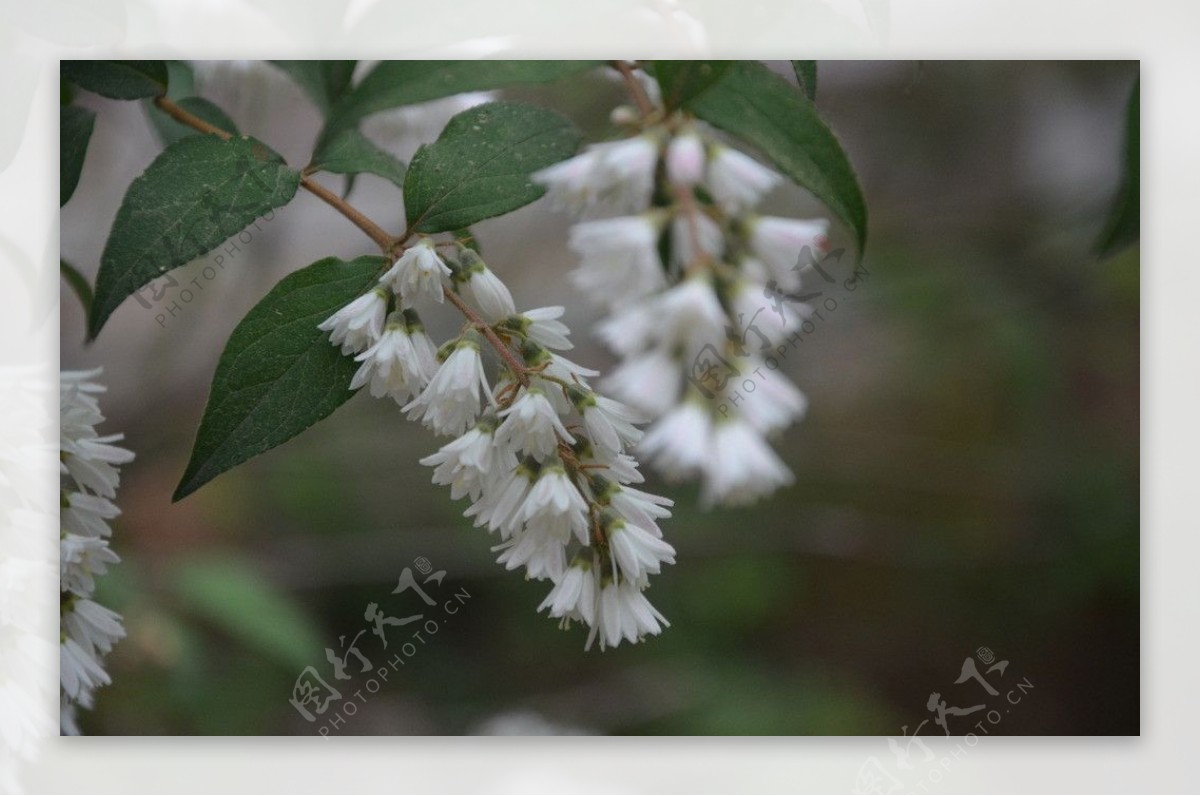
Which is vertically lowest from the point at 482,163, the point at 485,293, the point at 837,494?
the point at 837,494

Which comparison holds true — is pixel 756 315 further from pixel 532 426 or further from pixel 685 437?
pixel 532 426

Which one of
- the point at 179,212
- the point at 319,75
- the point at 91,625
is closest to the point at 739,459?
the point at 179,212

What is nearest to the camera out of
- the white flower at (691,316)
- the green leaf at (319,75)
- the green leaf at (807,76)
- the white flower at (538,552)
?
the white flower at (691,316)

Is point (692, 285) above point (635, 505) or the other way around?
above

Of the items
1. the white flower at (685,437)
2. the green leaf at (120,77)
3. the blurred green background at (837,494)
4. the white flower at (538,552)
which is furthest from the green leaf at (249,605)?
the white flower at (685,437)

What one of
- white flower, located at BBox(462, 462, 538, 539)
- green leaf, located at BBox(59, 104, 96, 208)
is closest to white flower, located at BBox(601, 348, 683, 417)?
white flower, located at BBox(462, 462, 538, 539)

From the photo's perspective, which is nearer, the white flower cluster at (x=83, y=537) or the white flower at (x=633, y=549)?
the white flower at (x=633, y=549)

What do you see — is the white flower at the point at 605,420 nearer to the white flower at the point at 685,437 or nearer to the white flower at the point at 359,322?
the white flower at the point at 685,437
